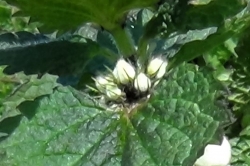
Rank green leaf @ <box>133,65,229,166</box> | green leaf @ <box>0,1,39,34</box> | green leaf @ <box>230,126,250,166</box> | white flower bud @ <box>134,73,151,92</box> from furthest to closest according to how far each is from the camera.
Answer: green leaf @ <box>0,1,39,34</box> → green leaf @ <box>230,126,250,166</box> → white flower bud @ <box>134,73,151,92</box> → green leaf @ <box>133,65,229,166</box>

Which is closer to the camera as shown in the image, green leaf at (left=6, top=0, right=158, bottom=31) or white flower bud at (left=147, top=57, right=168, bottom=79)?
green leaf at (left=6, top=0, right=158, bottom=31)

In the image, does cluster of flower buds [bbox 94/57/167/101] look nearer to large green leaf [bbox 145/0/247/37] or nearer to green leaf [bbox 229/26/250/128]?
large green leaf [bbox 145/0/247/37]

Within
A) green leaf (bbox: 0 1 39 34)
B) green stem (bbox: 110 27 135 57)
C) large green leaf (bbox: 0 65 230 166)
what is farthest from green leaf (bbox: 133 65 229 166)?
green leaf (bbox: 0 1 39 34)

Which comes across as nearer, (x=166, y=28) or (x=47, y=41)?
(x=166, y=28)

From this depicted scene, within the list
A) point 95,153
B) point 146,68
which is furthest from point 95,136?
point 146,68

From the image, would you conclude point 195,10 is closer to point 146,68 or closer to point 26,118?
point 146,68

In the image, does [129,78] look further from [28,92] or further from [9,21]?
[9,21]

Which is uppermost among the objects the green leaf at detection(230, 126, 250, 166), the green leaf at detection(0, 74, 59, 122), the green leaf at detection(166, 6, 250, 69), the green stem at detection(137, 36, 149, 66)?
the green leaf at detection(166, 6, 250, 69)
